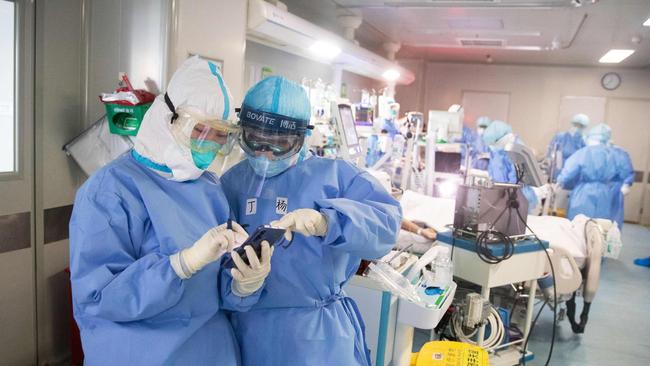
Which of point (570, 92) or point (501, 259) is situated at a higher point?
point (570, 92)

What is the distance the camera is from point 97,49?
8.68ft

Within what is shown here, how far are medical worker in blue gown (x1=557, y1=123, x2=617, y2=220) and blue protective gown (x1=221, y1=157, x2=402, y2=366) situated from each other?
525cm

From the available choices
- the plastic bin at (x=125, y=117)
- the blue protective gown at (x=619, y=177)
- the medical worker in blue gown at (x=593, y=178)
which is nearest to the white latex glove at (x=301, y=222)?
the plastic bin at (x=125, y=117)

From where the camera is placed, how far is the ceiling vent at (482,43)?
711 cm

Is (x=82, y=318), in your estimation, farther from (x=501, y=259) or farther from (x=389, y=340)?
(x=501, y=259)

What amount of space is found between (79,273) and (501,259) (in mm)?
2275

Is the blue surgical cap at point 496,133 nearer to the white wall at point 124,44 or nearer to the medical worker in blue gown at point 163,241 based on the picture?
the white wall at point 124,44

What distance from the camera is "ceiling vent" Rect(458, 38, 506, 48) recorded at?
280 inches

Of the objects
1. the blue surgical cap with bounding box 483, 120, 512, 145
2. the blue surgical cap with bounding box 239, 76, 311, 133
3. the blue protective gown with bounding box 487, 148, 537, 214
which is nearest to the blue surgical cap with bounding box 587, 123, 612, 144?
the blue surgical cap with bounding box 483, 120, 512, 145

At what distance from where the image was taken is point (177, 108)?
4.66ft

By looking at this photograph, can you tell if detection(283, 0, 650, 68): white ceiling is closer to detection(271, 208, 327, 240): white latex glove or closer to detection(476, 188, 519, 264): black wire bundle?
detection(476, 188, 519, 264): black wire bundle

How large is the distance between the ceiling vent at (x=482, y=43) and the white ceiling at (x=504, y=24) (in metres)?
0.05

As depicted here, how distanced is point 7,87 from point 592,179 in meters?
6.08

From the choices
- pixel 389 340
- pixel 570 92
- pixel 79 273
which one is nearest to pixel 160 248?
pixel 79 273
